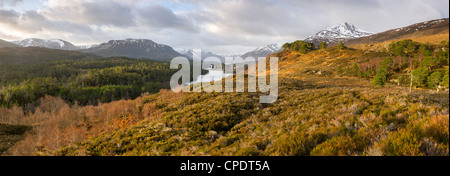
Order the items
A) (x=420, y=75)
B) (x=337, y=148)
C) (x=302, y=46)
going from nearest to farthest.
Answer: (x=337, y=148), (x=420, y=75), (x=302, y=46)

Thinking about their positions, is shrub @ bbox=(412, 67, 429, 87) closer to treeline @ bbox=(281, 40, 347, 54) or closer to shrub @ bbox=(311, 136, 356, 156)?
shrub @ bbox=(311, 136, 356, 156)

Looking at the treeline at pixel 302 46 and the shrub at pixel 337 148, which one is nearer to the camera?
the shrub at pixel 337 148

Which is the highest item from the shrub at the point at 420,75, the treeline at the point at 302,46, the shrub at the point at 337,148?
the treeline at the point at 302,46

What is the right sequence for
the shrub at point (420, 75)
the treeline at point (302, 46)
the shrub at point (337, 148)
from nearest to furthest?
the shrub at point (337, 148)
the shrub at point (420, 75)
the treeline at point (302, 46)

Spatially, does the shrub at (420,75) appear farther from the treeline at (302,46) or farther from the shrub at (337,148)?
the treeline at (302,46)

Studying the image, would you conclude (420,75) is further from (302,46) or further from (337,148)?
(302,46)

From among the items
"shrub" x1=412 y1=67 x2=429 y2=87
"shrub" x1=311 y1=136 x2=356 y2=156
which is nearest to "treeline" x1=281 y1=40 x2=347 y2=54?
"shrub" x1=412 y1=67 x2=429 y2=87

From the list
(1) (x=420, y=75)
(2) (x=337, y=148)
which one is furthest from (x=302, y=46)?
(2) (x=337, y=148)

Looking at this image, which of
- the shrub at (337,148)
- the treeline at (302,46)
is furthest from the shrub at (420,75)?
the treeline at (302,46)

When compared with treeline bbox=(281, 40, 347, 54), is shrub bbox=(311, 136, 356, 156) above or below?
below
